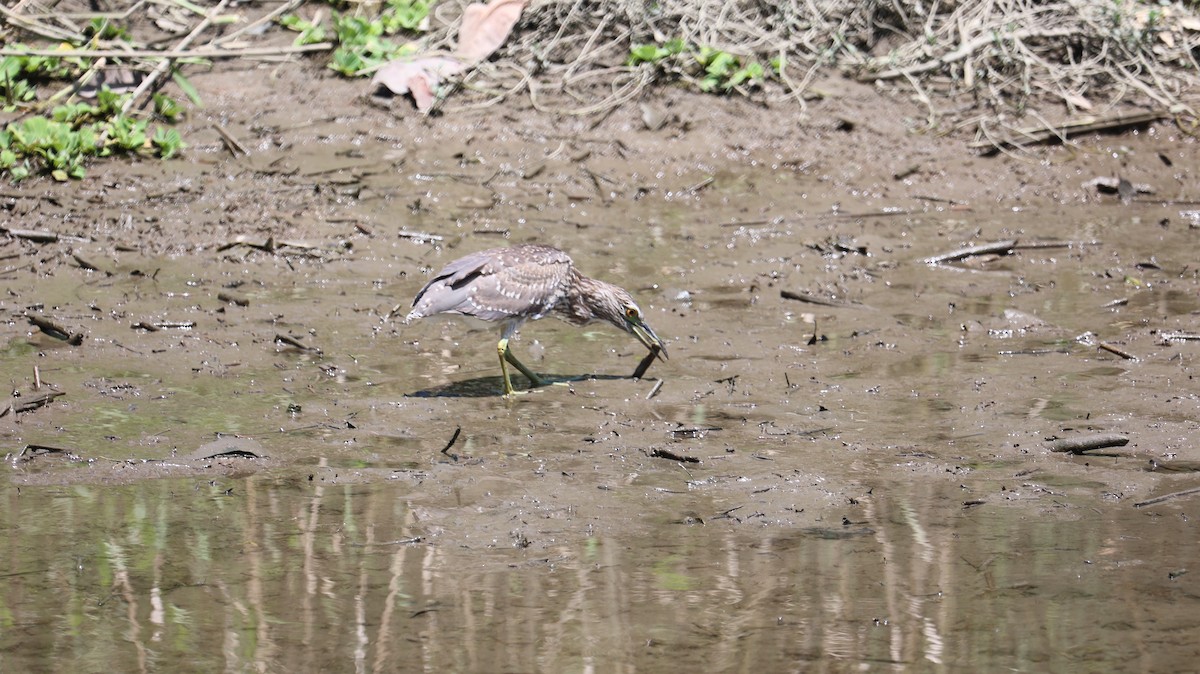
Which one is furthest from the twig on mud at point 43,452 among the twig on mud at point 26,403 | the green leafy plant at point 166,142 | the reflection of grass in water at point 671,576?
the green leafy plant at point 166,142

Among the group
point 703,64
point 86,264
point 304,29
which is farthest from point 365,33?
point 86,264

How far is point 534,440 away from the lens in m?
6.22

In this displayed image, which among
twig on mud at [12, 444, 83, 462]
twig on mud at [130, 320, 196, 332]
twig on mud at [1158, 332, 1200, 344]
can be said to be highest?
twig on mud at [130, 320, 196, 332]

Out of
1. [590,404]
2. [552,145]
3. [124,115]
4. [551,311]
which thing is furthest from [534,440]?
[124,115]

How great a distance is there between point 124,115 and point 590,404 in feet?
16.8

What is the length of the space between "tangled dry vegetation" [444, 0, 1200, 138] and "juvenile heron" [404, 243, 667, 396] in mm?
3823

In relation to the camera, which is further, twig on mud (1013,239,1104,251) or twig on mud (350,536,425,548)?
twig on mud (1013,239,1104,251)

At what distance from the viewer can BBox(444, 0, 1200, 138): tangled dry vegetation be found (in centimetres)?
1105

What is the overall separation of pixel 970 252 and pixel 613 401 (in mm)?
3399

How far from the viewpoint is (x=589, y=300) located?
291 inches

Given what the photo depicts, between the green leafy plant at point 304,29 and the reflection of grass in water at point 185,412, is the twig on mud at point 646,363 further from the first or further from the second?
the green leafy plant at point 304,29

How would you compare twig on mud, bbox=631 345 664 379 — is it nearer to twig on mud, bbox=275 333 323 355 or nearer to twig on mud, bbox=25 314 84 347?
twig on mud, bbox=275 333 323 355

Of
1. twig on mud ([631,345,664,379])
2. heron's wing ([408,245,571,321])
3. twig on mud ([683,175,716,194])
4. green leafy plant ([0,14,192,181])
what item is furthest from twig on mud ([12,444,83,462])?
twig on mud ([683,175,716,194])

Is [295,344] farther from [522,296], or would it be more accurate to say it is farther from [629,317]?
[629,317]
